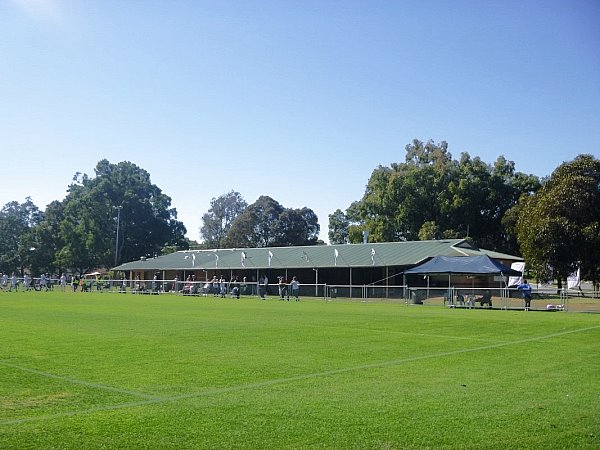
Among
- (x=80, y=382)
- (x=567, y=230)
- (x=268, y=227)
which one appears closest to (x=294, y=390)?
(x=80, y=382)

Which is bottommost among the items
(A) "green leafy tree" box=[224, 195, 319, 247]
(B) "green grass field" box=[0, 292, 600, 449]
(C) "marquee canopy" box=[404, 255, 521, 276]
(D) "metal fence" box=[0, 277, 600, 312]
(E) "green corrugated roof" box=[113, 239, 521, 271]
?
(B) "green grass field" box=[0, 292, 600, 449]

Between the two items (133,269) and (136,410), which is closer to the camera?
(136,410)

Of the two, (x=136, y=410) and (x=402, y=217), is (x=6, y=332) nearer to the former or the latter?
(x=136, y=410)

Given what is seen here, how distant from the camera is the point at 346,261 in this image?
5800cm

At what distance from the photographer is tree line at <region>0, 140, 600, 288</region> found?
38250mm

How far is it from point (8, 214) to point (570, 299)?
4171 inches

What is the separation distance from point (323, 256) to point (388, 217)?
1913 cm

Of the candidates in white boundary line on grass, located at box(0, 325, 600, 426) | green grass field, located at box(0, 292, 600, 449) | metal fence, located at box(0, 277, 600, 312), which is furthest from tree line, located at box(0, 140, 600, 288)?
white boundary line on grass, located at box(0, 325, 600, 426)

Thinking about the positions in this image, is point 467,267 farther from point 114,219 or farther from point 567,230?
point 114,219

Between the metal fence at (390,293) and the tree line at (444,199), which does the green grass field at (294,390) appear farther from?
the tree line at (444,199)

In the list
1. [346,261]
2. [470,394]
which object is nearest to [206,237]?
[346,261]

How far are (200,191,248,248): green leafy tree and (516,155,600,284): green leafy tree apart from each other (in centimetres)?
10036

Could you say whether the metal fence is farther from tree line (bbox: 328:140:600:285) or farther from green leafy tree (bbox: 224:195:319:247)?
green leafy tree (bbox: 224:195:319:247)

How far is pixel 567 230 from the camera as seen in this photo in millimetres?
37281
